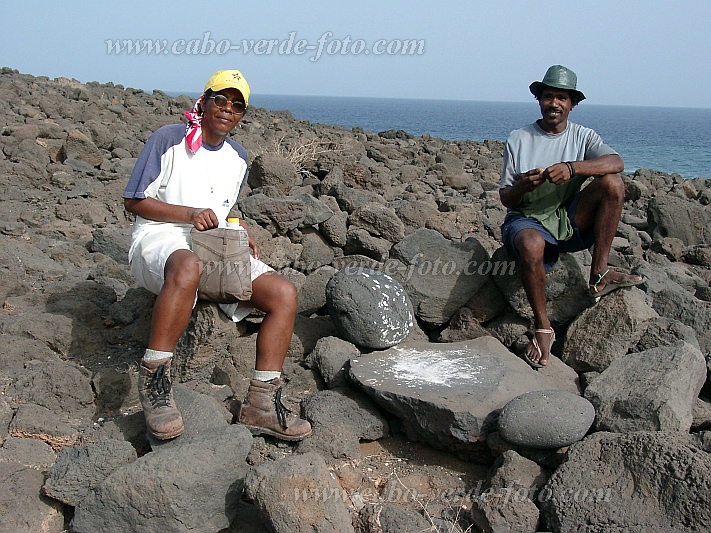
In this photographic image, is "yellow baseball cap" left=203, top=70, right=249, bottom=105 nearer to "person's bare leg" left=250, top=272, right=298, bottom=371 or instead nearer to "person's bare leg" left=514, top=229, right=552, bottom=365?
"person's bare leg" left=250, top=272, right=298, bottom=371

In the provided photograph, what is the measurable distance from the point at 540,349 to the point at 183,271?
2226 mm

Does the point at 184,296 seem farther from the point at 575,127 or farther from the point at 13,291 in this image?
the point at 575,127

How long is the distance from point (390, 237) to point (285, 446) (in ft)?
8.12

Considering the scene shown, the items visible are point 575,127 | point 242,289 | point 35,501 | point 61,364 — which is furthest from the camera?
point 575,127

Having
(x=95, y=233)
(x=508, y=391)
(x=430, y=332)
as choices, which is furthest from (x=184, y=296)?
(x=95, y=233)

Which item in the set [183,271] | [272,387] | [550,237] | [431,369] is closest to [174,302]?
[183,271]

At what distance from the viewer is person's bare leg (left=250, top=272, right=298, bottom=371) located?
3595 mm

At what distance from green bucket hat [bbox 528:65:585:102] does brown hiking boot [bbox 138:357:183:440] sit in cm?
289

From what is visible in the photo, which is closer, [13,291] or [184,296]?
[184,296]

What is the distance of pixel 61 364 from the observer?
153 inches

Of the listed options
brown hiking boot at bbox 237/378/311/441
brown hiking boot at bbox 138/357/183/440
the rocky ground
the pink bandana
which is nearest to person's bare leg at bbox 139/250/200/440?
brown hiking boot at bbox 138/357/183/440

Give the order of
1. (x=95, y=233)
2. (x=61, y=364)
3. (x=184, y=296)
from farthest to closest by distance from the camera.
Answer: (x=95, y=233) → (x=61, y=364) → (x=184, y=296)

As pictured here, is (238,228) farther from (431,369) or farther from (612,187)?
(612,187)

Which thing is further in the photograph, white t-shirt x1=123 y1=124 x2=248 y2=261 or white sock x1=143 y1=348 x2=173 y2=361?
white t-shirt x1=123 y1=124 x2=248 y2=261
